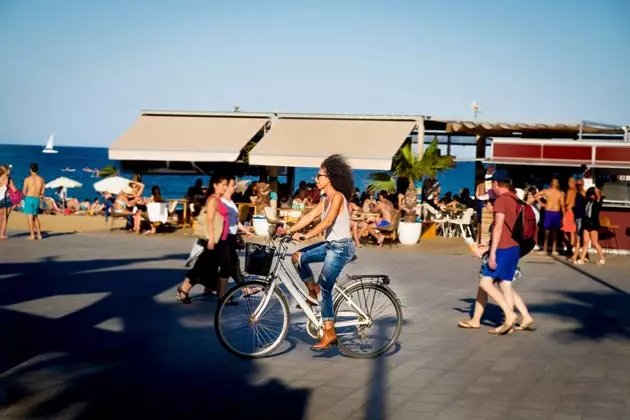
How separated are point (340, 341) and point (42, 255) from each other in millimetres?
9954

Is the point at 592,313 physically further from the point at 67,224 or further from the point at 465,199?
the point at 67,224

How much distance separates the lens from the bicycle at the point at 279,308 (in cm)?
815

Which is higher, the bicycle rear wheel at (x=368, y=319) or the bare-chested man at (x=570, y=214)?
the bare-chested man at (x=570, y=214)

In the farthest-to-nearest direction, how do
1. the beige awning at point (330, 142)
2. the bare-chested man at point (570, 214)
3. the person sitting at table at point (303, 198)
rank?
1. the person sitting at table at point (303, 198)
2. the beige awning at point (330, 142)
3. the bare-chested man at point (570, 214)

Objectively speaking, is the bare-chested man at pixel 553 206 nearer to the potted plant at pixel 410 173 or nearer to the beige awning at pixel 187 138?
the potted plant at pixel 410 173

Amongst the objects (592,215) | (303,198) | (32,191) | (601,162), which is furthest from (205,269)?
(303,198)

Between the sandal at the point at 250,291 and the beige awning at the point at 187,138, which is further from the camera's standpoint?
the beige awning at the point at 187,138

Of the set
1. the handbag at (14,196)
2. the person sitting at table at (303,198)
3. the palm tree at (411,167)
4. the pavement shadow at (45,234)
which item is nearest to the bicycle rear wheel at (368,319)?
the palm tree at (411,167)

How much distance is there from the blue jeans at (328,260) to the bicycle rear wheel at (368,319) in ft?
0.53

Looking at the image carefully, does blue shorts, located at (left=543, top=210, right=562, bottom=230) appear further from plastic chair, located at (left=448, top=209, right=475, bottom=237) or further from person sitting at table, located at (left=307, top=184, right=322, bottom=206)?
person sitting at table, located at (left=307, top=184, right=322, bottom=206)

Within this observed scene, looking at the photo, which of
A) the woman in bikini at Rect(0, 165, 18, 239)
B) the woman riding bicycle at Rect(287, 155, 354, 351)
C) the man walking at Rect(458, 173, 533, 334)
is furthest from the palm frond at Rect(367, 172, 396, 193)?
the woman riding bicycle at Rect(287, 155, 354, 351)

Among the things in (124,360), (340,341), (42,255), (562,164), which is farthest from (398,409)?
(562,164)

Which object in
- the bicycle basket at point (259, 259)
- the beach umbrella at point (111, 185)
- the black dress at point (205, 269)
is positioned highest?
the beach umbrella at point (111, 185)

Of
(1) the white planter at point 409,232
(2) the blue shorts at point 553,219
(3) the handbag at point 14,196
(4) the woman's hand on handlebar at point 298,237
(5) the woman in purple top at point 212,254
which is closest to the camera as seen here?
(4) the woman's hand on handlebar at point 298,237
